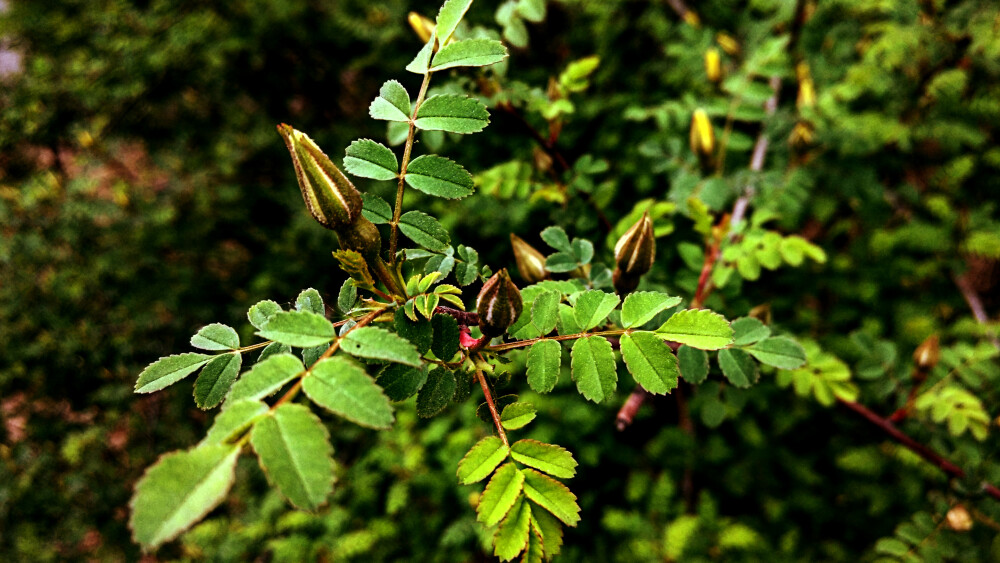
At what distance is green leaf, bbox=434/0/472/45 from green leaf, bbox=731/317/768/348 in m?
0.61

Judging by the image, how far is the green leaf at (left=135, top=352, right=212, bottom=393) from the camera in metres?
0.58

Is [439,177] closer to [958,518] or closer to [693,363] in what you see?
[693,363]

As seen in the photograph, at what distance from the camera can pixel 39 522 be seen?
6.26 feet

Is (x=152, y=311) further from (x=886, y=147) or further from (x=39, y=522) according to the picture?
(x=886, y=147)

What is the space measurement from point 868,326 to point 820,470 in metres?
0.60

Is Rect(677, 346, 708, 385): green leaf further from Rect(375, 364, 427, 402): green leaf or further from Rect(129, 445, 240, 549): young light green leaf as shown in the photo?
Rect(129, 445, 240, 549): young light green leaf

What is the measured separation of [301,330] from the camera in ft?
A: 1.68

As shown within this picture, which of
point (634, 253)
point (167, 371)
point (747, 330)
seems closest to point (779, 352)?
point (747, 330)

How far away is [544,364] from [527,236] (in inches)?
29.6

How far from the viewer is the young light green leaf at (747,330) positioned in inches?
30.6

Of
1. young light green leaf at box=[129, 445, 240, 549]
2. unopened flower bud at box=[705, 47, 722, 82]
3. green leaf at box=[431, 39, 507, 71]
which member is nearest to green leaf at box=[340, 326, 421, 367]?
young light green leaf at box=[129, 445, 240, 549]

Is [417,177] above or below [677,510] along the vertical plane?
above

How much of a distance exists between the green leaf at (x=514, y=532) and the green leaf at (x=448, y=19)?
578mm

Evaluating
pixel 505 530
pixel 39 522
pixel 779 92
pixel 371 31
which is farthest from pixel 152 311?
pixel 779 92
